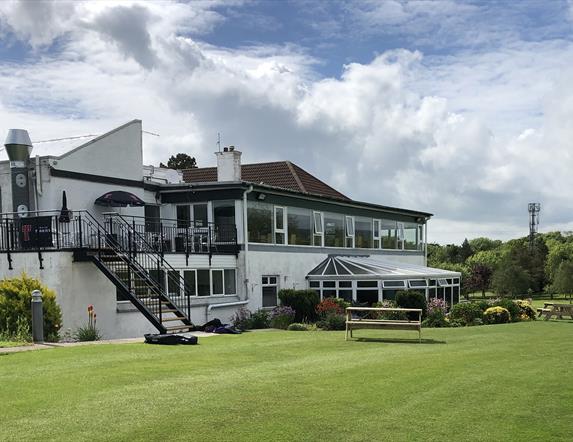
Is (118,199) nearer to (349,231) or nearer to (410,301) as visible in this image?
(410,301)

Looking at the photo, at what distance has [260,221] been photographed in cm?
2678

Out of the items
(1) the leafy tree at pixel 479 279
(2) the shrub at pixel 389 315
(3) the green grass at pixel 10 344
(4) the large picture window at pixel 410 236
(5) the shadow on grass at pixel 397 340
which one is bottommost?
(1) the leafy tree at pixel 479 279

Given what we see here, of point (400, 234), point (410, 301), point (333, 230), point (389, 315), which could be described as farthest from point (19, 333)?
point (400, 234)

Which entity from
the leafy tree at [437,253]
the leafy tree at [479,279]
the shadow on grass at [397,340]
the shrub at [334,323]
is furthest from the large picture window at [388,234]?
the leafy tree at [437,253]

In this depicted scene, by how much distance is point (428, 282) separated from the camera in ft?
97.3

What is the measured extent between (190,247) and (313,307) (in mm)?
5112

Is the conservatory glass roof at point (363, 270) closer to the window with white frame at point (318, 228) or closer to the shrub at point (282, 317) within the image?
the window with white frame at point (318, 228)

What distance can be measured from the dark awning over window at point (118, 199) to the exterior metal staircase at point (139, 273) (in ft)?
2.02

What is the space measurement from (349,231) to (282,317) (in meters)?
11.4

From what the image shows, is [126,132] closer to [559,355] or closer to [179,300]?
[179,300]

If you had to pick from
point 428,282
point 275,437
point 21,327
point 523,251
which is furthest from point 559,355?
point 523,251

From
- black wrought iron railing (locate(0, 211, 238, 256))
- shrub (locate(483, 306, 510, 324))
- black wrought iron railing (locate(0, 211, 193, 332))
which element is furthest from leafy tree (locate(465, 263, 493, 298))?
black wrought iron railing (locate(0, 211, 193, 332))

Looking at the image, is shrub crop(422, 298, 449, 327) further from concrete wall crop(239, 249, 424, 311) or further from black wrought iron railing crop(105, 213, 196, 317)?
black wrought iron railing crop(105, 213, 196, 317)

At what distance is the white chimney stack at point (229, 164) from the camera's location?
27.5 m
